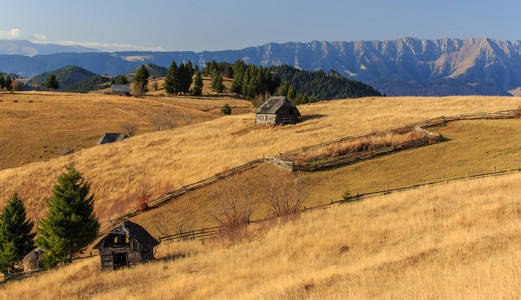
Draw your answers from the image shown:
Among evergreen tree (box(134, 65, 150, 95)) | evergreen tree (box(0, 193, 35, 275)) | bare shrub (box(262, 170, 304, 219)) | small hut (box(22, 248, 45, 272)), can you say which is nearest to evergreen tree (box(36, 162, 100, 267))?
small hut (box(22, 248, 45, 272))

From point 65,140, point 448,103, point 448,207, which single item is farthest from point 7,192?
point 448,103

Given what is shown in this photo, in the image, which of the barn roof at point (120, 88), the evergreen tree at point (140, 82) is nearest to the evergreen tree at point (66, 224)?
the evergreen tree at point (140, 82)

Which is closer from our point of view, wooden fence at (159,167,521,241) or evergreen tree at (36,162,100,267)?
wooden fence at (159,167,521,241)

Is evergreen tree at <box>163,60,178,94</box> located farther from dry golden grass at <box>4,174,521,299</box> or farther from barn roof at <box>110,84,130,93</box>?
dry golden grass at <box>4,174,521,299</box>

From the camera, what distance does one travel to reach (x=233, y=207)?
28141mm

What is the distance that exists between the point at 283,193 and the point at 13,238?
2636 centimetres

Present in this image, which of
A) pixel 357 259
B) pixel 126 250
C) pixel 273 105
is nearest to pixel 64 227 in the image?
pixel 126 250

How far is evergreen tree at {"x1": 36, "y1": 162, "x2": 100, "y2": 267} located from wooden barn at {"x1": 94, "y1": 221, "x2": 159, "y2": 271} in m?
6.67

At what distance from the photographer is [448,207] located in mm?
21422

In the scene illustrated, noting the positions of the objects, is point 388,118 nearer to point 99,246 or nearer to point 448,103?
point 448,103

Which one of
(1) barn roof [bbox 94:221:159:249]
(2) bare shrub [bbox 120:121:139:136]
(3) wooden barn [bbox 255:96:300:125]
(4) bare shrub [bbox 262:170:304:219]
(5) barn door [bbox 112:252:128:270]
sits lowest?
(5) barn door [bbox 112:252:128:270]

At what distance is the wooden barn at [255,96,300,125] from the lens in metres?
65.8

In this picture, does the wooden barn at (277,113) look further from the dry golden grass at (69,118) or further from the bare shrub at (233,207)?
the bare shrub at (233,207)

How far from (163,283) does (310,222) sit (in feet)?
33.7
